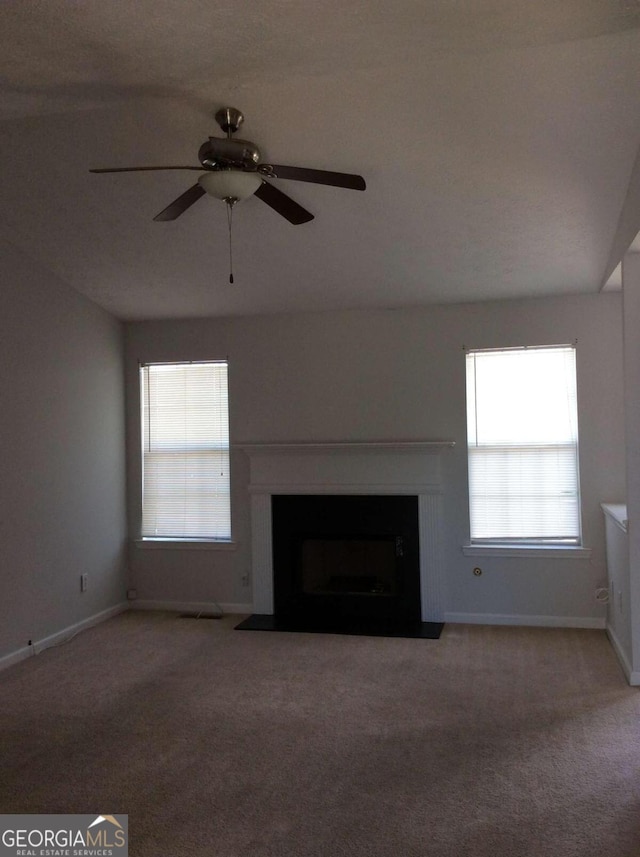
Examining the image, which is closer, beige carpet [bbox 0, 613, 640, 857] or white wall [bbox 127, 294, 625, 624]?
beige carpet [bbox 0, 613, 640, 857]

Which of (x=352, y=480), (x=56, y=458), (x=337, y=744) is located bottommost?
(x=337, y=744)

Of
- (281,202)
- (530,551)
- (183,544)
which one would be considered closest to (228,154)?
(281,202)

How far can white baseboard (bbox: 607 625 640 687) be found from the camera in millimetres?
4176

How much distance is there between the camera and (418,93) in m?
3.24

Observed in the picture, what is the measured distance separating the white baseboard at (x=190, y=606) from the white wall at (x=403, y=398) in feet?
0.17

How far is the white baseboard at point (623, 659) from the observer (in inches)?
164

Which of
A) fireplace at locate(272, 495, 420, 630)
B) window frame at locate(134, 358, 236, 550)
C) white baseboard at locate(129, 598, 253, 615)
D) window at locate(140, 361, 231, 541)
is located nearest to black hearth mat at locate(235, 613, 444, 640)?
fireplace at locate(272, 495, 420, 630)

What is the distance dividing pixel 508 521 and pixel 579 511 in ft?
1.67

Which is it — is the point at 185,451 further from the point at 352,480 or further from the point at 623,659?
the point at 623,659

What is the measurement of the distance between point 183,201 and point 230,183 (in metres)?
0.38

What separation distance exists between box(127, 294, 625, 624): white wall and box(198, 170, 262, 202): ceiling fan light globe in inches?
111

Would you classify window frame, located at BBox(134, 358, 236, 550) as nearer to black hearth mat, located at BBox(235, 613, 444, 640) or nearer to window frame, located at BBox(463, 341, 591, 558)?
black hearth mat, located at BBox(235, 613, 444, 640)

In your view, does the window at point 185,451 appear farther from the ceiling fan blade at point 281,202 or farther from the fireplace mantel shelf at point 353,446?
the ceiling fan blade at point 281,202

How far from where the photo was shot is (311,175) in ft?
9.93
